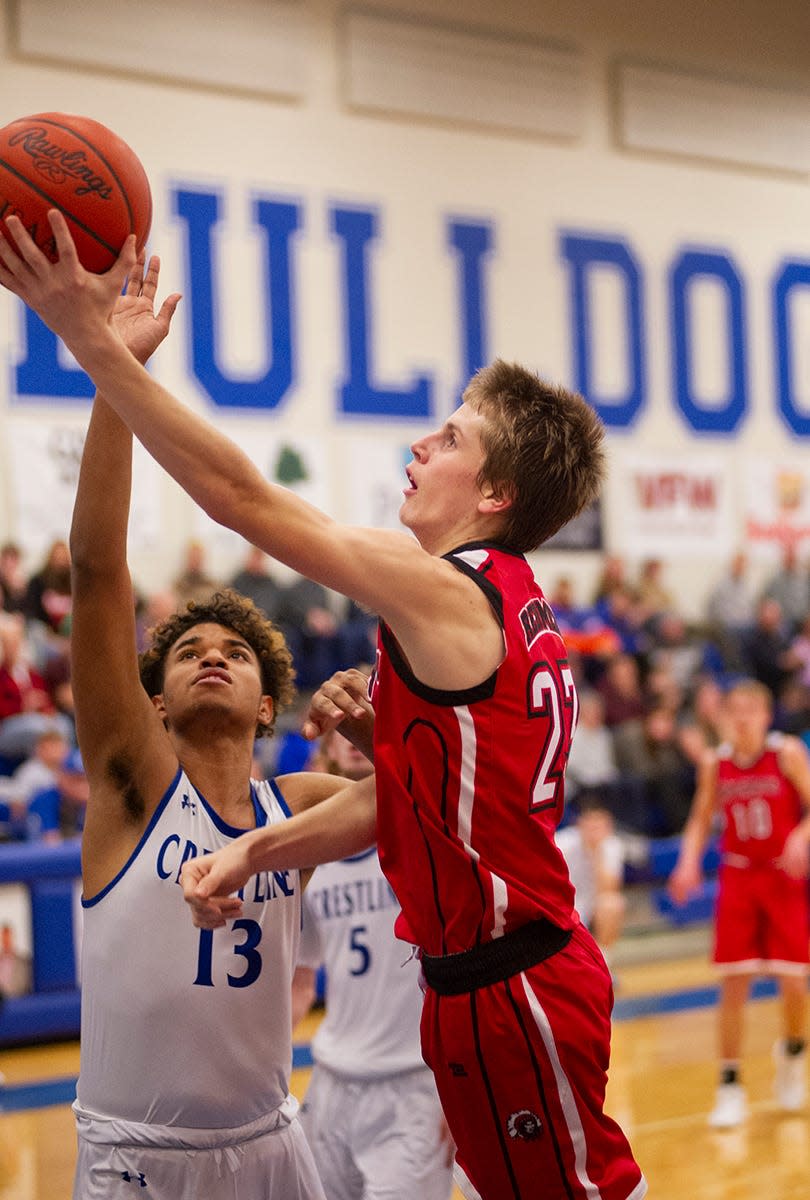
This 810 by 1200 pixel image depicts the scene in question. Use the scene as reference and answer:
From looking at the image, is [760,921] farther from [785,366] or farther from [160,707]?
[785,366]

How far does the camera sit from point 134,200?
108 inches

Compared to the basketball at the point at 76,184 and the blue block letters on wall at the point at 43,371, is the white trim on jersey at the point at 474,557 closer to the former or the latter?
the basketball at the point at 76,184

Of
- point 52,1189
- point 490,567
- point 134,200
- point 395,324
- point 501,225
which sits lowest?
point 52,1189

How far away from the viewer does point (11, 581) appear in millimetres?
12141

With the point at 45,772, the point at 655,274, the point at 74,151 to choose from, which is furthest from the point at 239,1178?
the point at 655,274

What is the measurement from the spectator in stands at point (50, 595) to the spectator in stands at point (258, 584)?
5.33ft

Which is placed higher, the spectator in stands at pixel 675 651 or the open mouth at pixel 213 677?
the open mouth at pixel 213 677

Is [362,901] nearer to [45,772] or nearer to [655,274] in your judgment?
[45,772]

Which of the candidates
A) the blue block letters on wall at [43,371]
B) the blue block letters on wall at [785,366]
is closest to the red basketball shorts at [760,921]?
the blue block letters on wall at [43,371]

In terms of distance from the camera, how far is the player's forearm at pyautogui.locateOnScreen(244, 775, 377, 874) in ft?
8.47

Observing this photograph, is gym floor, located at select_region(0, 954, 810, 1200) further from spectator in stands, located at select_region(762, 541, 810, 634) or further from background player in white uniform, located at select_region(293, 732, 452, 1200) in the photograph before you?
spectator in stands, located at select_region(762, 541, 810, 634)

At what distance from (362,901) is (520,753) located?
1986mm

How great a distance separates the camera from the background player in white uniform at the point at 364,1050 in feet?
13.2

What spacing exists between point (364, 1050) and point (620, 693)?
9.78m
